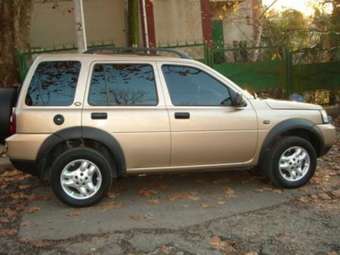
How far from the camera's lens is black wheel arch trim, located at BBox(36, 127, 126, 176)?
612 centimetres

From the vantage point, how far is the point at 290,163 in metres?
6.95

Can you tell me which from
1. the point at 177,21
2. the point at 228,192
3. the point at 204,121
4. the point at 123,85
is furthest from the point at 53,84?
the point at 177,21

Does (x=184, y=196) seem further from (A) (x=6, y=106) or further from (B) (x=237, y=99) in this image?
(A) (x=6, y=106)

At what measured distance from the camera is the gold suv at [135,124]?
6.17 m

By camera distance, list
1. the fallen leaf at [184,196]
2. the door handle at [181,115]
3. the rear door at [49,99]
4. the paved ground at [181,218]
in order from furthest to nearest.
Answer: the fallen leaf at [184,196] < the door handle at [181,115] < the rear door at [49,99] < the paved ground at [181,218]

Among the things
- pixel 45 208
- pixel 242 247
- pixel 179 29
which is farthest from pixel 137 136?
pixel 179 29

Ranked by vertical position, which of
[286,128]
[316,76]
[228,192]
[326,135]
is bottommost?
[228,192]

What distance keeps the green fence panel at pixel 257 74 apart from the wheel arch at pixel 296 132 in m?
4.53

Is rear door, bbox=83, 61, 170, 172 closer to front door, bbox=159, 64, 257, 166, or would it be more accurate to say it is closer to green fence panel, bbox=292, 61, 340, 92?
front door, bbox=159, 64, 257, 166

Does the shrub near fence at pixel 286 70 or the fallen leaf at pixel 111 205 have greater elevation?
the shrub near fence at pixel 286 70

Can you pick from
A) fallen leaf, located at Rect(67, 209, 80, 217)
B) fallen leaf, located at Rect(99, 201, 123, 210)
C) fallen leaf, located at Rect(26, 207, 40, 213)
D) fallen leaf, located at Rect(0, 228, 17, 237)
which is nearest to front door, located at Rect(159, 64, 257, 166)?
fallen leaf, located at Rect(99, 201, 123, 210)

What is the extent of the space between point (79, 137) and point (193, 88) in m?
1.50

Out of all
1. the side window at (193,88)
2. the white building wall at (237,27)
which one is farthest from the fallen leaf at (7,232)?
the white building wall at (237,27)

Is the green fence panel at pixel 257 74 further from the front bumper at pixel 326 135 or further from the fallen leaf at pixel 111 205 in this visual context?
the fallen leaf at pixel 111 205
